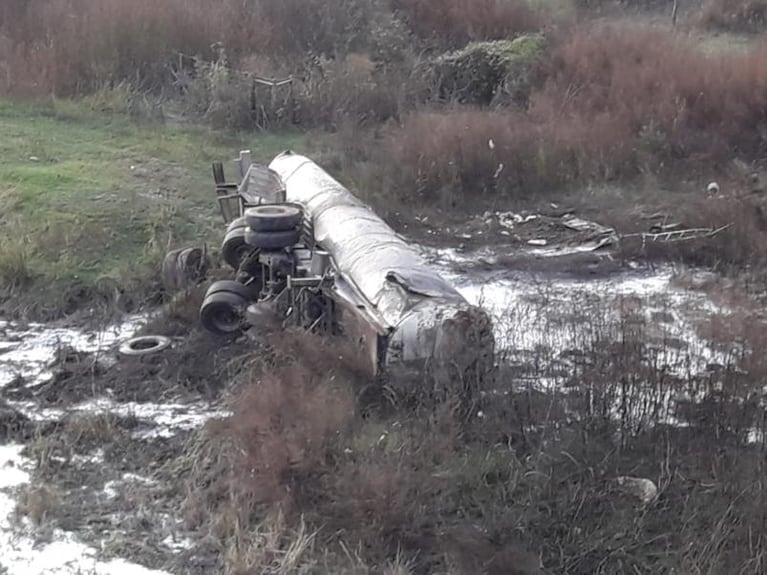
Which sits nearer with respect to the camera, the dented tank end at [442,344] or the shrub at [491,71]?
the dented tank end at [442,344]

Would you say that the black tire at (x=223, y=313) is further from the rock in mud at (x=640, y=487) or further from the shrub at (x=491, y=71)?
the shrub at (x=491, y=71)

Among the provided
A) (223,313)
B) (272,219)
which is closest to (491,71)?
(272,219)

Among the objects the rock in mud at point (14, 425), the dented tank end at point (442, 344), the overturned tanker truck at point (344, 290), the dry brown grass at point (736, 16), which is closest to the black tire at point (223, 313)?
the overturned tanker truck at point (344, 290)

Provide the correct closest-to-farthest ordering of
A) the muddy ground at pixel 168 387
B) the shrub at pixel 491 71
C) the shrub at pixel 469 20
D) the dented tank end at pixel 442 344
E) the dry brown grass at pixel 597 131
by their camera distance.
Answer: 1. the muddy ground at pixel 168 387
2. the dented tank end at pixel 442 344
3. the dry brown grass at pixel 597 131
4. the shrub at pixel 491 71
5. the shrub at pixel 469 20

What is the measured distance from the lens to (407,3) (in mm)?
18156

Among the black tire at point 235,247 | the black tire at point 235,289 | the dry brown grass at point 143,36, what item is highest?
the dry brown grass at point 143,36

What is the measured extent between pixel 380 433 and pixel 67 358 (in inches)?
118

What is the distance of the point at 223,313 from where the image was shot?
28.6ft

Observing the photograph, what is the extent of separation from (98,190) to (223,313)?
143 inches

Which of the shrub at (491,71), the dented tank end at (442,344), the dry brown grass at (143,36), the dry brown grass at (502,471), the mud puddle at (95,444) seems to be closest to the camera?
the dry brown grass at (502,471)

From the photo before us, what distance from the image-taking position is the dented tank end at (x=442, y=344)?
699 centimetres

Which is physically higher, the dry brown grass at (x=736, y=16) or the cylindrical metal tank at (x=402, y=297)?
the dry brown grass at (x=736, y=16)

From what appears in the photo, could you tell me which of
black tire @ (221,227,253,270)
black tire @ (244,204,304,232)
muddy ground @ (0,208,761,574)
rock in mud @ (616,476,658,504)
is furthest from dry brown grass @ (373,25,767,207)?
rock in mud @ (616,476,658,504)

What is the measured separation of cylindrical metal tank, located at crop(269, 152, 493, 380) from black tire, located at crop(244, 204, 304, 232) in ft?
1.41
